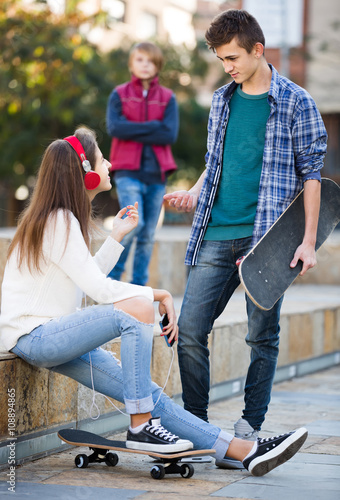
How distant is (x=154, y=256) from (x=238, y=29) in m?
4.09

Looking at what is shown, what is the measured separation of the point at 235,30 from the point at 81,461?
1.96 metres

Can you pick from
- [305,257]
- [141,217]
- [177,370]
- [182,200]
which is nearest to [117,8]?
[141,217]

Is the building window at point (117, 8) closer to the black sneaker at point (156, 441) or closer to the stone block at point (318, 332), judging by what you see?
the stone block at point (318, 332)

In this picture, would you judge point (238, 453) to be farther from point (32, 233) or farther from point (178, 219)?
point (178, 219)

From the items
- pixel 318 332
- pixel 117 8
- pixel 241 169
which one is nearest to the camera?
pixel 241 169

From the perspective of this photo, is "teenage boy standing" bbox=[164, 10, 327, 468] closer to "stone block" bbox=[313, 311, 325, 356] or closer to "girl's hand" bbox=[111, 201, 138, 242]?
"girl's hand" bbox=[111, 201, 138, 242]

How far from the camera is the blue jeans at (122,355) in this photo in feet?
10.7

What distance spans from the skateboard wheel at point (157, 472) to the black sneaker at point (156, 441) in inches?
4.4

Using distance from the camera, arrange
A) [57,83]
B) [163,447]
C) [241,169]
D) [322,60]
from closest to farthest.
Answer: [163,447], [241,169], [57,83], [322,60]

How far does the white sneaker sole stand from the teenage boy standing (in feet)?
1.59

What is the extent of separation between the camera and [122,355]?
3287mm

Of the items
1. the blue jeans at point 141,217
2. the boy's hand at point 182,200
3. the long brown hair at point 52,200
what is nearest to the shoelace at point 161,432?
the long brown hair at point 52,200

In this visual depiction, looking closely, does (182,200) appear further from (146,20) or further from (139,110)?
(146,20)

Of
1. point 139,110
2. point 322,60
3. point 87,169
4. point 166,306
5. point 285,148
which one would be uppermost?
point 322,60
